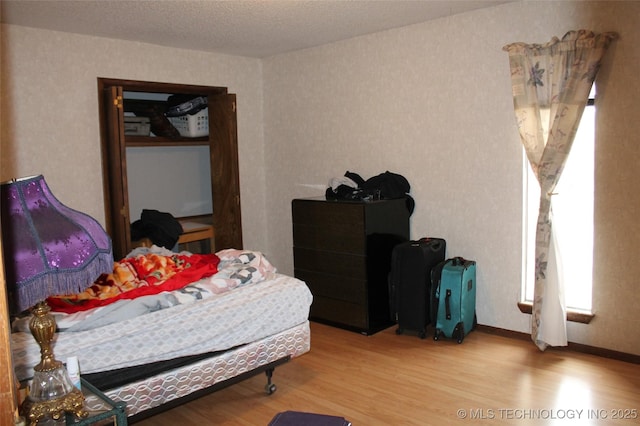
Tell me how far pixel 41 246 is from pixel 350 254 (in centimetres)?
276

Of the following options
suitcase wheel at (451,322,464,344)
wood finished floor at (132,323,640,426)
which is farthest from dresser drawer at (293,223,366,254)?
suitcase wheel at (451,322,464,344)

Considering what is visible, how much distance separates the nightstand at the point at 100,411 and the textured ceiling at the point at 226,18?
95.6 inches

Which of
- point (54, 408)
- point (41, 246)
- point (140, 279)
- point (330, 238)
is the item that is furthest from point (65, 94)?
point (54, 408)

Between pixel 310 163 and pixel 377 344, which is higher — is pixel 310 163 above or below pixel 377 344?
above

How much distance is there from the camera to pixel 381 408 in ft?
9.62

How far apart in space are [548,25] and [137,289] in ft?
9.95

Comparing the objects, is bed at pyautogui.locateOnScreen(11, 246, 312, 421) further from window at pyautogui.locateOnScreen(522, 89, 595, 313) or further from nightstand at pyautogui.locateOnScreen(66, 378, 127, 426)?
window at pyautogui.locateOnScreen(522, 89, 595, 313)

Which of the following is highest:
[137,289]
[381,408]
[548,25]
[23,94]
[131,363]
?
[548,25]

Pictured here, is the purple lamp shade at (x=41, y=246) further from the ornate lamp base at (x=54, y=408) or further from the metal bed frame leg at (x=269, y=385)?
the metal bed frame leg at (x=269, y=385)

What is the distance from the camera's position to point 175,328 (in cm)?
267

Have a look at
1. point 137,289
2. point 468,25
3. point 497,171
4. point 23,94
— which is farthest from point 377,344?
point 23,94

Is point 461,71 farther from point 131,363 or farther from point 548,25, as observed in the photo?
point 131,363

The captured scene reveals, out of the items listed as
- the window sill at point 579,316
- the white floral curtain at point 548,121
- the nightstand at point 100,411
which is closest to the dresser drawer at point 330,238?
the white floral curtain at point 548,121

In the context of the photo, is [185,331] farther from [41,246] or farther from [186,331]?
[41,246]
